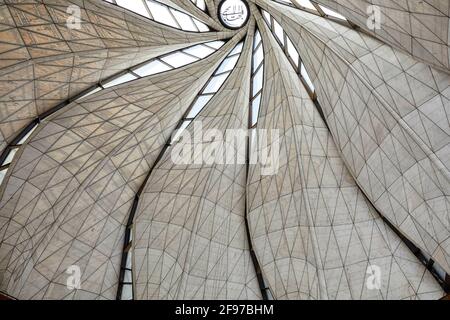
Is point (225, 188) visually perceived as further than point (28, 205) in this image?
Yes

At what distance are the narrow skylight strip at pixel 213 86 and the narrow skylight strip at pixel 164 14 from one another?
1.82 metres

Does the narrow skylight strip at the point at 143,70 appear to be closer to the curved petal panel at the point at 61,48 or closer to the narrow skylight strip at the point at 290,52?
the curved petal panel at the point at 61,48

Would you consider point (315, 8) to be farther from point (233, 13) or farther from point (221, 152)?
point (221, 152)

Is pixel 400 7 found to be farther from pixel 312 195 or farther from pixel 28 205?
pixel 28 205

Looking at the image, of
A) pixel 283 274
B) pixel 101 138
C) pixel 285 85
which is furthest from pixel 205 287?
pixel 285 85

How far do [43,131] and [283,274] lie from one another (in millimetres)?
13075

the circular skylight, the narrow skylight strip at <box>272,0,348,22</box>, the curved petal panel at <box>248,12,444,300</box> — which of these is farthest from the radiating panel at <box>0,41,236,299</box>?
the narrow skylight strip at <box>272,0,348,22</box>

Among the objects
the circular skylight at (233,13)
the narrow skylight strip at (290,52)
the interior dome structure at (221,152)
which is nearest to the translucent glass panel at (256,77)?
the interior dome structure at (221,152)

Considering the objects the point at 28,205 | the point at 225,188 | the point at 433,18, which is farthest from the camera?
the point at 225,188

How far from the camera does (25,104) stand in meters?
22.5

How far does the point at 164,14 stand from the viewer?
2342cm

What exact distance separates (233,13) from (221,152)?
691 centimetres

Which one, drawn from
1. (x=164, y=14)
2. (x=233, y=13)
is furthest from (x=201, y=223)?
(x=233, y=13)

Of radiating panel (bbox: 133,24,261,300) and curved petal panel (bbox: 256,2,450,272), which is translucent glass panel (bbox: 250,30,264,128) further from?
curved petal panel (bbox: 256,2,450,272)
